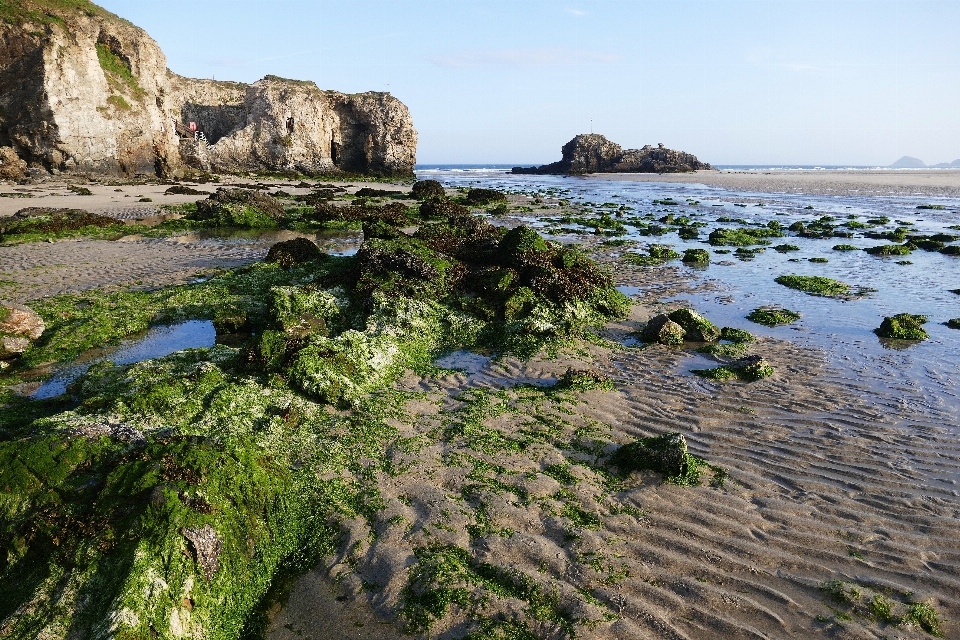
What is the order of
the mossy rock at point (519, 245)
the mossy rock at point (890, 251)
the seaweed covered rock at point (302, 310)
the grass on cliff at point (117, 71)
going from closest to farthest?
the seaweed covered rock at point (302, 310)
the mossy rock at point (519, 245)
the mossy rock at point (890, 251)
the grass on cliff at point (117, 71)

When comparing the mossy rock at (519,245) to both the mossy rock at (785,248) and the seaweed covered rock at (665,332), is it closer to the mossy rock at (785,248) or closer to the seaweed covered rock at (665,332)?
the seaweed covered rock at (665,332)

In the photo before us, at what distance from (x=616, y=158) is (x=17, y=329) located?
104740 mm

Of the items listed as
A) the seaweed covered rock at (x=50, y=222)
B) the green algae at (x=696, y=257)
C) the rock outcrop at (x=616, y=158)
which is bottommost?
the green algae at (x=696, y=257)

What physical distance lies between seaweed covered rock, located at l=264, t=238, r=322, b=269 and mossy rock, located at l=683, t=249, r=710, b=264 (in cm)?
1267

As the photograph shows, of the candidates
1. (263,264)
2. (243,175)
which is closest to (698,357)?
(263,264)

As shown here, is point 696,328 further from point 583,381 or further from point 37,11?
point 37,11

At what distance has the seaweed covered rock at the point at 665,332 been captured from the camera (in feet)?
33.5

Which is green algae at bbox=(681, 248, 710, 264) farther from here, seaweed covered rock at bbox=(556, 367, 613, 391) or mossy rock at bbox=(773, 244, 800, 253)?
seaweed covered rock at bbox=(556, 367, 613, 391)

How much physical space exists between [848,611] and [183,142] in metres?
62.7

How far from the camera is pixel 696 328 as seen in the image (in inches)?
411

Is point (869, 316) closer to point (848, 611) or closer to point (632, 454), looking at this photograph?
point (632, 454)

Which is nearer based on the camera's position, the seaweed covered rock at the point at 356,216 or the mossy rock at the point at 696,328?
the mossy rock at the point at 696,328

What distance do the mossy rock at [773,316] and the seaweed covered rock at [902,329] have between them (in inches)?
61.6

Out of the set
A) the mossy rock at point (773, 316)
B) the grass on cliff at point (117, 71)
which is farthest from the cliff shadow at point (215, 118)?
the mossy rock at point (773, 316)
